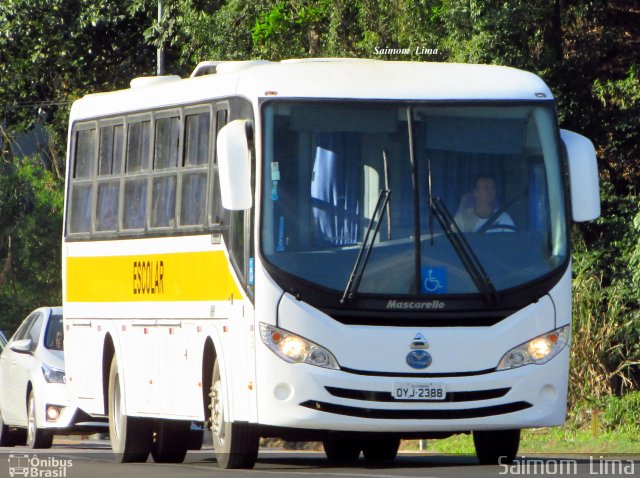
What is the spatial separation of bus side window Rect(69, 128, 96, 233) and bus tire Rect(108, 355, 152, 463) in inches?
57.3

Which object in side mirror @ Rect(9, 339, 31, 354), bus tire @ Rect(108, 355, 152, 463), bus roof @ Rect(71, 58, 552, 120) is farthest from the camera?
side mirror @ Rect(9, 339, 31, 354)

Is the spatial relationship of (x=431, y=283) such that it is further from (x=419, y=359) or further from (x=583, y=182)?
(x=583, y=182)

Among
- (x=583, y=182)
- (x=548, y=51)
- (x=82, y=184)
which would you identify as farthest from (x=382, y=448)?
(x=548, y=51)

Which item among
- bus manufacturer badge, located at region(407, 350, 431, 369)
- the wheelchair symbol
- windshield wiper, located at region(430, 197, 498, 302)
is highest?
windshield wiper, located at region(430, 197, 498, 302)

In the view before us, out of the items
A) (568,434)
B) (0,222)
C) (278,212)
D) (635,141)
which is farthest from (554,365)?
(0,222)

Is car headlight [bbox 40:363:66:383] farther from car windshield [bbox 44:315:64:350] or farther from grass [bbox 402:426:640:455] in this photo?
grass [bbox 402:426:640:455]

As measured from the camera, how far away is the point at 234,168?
40.1 feet

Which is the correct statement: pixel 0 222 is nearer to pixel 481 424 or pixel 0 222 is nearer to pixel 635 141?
pixel 635 141

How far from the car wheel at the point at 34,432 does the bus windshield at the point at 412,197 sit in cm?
707

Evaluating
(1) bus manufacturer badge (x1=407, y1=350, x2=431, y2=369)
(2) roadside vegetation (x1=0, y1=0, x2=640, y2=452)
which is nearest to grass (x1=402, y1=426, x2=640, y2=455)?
(2) roadside vegetation (x1=0, y1=0, x2=640, y2=452)

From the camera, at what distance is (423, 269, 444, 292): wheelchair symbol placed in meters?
12.2

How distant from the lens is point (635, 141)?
76.3ft

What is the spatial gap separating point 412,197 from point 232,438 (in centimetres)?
221

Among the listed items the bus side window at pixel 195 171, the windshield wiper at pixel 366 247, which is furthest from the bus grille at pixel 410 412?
the bus side window at pixel 195 171
